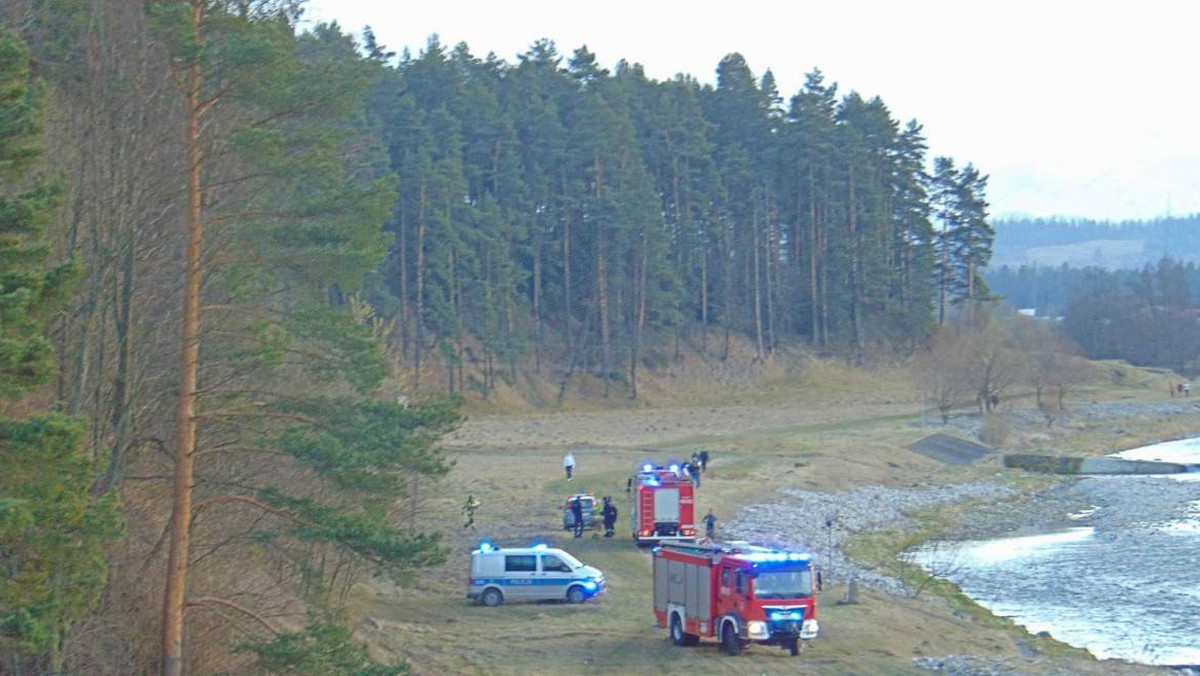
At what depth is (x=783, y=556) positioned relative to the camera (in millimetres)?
26797

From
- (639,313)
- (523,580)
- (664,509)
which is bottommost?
(523,580)

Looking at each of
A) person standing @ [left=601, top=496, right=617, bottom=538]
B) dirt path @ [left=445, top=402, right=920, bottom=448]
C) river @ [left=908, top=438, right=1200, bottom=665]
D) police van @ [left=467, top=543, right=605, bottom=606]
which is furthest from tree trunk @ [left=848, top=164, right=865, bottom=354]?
police van @ [left=467, top=543, right=605, bottom=606]

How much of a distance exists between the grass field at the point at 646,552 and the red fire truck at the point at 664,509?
1.02 m

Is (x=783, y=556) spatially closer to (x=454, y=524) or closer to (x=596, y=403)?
(x=454, y=524)

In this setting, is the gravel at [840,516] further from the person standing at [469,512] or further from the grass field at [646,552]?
the person standing at [469,512]

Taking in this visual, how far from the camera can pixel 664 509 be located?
40.1m

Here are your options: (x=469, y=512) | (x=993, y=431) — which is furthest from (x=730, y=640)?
(x=993, y=431)

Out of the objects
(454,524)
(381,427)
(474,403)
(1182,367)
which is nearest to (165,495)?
(381,427)

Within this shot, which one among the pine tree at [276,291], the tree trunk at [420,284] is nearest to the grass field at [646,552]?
the tree trunk at [420,284]

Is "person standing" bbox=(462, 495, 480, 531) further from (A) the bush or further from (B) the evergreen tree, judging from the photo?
(A) the bush

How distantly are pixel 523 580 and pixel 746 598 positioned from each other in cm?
810

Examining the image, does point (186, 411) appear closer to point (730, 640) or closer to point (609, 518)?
point (730, 640)

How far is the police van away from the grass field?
1.42 ft

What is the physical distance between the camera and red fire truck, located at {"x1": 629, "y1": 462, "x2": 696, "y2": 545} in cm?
3988
